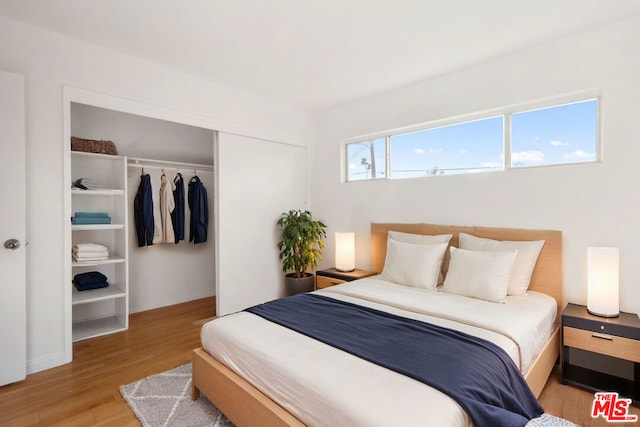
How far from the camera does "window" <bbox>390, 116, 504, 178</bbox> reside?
3.05 m

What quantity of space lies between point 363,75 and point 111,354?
3440 millimetres

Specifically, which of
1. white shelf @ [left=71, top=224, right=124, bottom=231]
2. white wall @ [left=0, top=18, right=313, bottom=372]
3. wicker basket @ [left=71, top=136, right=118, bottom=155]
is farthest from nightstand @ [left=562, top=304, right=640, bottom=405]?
wicker basket @ [left=71, top=136, right=118, bottom=155]

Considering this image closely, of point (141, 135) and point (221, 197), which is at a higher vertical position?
point (141, 135)

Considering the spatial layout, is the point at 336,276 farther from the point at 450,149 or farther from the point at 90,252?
the point at 90,252

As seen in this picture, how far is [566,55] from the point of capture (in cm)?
254

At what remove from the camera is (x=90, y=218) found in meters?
3.20

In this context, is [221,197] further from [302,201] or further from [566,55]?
[566,55]

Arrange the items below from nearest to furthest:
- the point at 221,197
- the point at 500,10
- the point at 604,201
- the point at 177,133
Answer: the point at 500,10 < the point at 604,201 < the point at 221,197 < the point at 177,133

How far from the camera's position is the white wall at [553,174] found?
2309 millimetres

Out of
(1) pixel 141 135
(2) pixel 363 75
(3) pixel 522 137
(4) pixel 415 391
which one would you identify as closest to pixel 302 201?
(2) pixel 363 75

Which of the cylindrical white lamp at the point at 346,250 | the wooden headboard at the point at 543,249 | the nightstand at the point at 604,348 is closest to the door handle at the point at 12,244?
the cylindrical white lamp at the point at 346,250

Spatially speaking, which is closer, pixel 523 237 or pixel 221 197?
pixel 523 237

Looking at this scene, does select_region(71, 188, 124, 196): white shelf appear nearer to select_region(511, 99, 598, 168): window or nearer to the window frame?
the window frame

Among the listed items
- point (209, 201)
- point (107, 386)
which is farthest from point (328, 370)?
point (209, 201)
